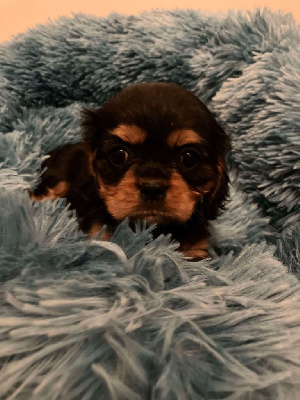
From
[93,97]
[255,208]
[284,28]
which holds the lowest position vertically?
[255,208]

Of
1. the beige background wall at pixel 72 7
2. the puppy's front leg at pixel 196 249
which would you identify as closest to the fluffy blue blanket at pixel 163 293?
the puppy's front leg at pixel 196 249

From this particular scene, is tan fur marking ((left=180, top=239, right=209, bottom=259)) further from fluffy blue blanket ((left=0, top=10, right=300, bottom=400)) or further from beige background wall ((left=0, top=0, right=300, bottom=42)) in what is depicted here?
beige background wall ((left=0, top=0, right=300, bottom=42))

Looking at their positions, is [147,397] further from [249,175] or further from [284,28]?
[284,28]

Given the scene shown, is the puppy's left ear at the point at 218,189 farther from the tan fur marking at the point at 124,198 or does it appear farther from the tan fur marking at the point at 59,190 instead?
the tan fur marking at the point at 59,190

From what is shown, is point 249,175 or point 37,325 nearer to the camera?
point 37,325

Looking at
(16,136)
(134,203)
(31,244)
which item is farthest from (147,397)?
(16,136)

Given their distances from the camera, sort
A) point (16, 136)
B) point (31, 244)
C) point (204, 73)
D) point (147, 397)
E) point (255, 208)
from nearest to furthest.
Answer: point (147, 397) → point (31, 244) → point (16, 136) → point (255, 208) → point (204, 73)

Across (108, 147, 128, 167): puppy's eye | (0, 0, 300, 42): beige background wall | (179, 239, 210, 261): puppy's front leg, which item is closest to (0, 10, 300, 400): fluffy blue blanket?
(179, 239, 210, 261): puppy's front leg

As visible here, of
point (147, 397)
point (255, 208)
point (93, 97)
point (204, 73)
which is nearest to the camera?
point (147, 397)
